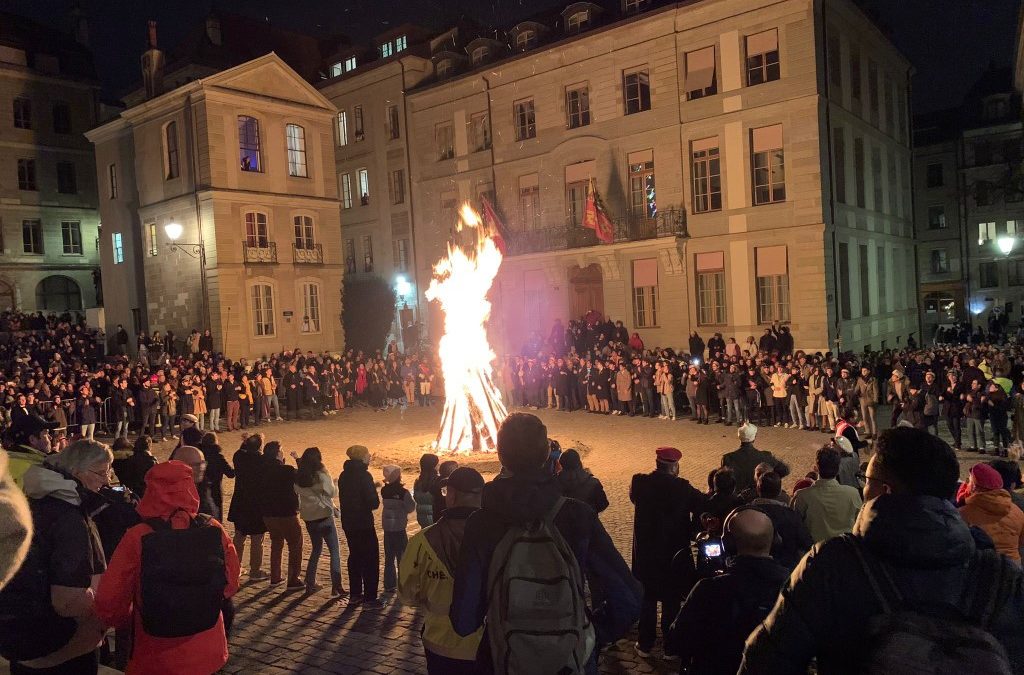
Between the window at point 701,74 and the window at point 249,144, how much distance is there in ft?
62.2

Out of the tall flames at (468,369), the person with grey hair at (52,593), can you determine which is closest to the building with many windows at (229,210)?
the tall flames at (468,369)

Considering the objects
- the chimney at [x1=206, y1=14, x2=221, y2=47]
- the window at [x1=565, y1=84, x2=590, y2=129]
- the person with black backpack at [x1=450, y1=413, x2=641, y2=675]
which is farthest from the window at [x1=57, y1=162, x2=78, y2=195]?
the person with black backpack at [x1=450, y1=413, x2=641, y2=675]

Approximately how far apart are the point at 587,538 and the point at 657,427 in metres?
18.1

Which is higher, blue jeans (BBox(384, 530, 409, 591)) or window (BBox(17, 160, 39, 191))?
window (BBox(17, 160, 39, 191))

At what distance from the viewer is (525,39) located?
3581 centimetres

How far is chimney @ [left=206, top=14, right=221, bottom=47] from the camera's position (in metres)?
44.2

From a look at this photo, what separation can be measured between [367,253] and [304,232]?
732 cm

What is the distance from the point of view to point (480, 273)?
19.8 m

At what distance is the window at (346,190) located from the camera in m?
44.4

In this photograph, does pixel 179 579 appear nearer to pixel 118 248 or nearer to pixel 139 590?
pixel 139 590

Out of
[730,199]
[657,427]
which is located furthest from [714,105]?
[657,427]

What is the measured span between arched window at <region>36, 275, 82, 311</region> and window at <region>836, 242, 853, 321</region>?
43.2 metres

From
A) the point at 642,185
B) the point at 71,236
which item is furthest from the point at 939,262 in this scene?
the point at 71,236

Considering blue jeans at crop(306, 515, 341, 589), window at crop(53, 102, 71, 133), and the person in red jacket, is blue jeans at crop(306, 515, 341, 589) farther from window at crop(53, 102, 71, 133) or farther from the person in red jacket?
window at crop(53, 102, 71, 133)
